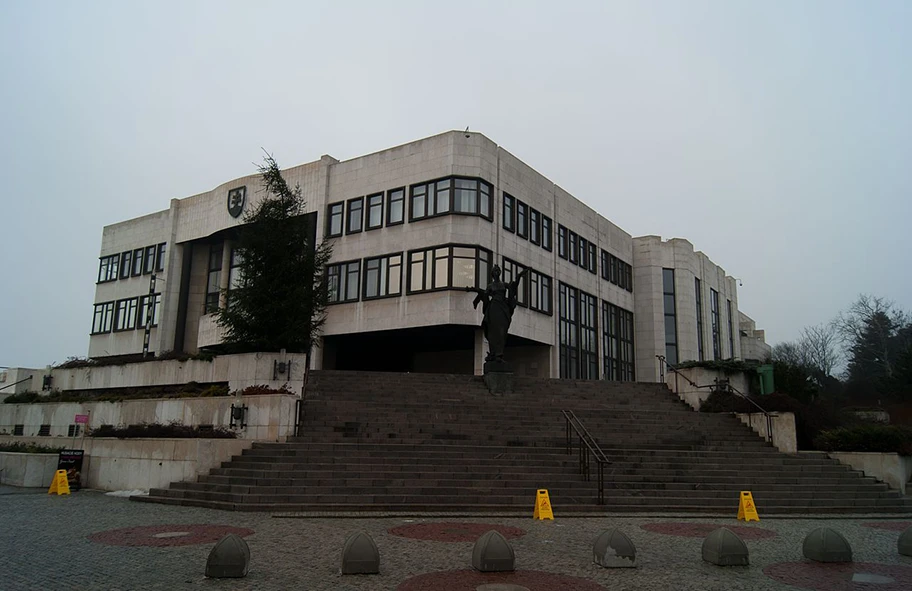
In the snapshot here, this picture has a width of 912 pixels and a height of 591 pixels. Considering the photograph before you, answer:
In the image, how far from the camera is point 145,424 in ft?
69.2

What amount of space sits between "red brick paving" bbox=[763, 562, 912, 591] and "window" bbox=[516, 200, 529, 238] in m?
27.2

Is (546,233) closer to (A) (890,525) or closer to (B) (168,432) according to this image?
(B) (168,432)

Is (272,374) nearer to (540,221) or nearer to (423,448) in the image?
(423,448)

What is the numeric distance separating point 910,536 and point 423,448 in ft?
33.9

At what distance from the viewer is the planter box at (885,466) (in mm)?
18531

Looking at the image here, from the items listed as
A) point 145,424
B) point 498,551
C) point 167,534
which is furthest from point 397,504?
point 145,424

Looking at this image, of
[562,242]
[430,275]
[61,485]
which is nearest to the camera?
[61,485]

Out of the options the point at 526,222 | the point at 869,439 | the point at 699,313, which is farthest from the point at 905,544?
the point at 699,313

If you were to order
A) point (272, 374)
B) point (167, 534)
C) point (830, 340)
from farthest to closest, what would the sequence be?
point (830, 340)
point (272, 374)
point (167, 534)

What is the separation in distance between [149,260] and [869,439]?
142 ft

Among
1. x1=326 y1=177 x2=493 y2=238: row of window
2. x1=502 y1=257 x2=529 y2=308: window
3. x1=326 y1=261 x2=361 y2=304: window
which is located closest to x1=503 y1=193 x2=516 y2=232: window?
x1=326 y1=177 x2=493 y2=238: row of window

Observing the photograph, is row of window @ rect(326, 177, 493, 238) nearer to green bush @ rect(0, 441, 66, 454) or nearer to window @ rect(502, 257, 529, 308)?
window @ rect(502, 257, 529, 308)

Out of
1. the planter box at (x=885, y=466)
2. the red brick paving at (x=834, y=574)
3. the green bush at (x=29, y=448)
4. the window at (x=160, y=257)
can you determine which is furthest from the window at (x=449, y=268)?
the red brick paving at (x=834, y=574)

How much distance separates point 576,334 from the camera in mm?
39969
